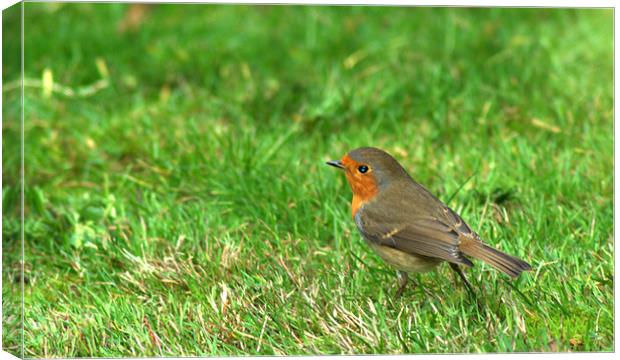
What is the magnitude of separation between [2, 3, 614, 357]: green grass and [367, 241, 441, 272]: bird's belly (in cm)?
12

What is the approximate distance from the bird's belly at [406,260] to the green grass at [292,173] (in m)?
0.12

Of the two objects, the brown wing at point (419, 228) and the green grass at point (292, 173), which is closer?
the green grass at point (292, 173)

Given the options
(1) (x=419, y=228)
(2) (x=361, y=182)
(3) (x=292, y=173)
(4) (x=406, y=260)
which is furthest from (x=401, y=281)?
(3) (x=292, y=173)

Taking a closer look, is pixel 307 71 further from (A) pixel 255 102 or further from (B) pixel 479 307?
(B) pixel 479 307

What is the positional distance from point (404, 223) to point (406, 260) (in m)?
0.20

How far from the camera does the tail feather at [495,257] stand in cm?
470

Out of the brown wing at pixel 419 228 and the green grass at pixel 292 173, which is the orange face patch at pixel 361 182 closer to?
the brown wing at pixel 419 228

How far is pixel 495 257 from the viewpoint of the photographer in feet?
15.9

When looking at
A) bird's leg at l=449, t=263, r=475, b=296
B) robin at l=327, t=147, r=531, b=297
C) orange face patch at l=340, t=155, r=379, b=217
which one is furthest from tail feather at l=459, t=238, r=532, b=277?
orange face patch at l=340, t=155, r=379, b=217

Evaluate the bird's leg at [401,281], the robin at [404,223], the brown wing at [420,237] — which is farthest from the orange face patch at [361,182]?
the bird's leg at [401,281]

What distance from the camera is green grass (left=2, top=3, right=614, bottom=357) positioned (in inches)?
192

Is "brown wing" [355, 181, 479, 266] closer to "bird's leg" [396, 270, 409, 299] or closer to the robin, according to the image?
the robin

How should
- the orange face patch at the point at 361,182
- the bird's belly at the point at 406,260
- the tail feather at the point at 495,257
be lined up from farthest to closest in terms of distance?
the orange face patch at the point at 361,182, the bird's belly at the point at 406,260, the tail feather at the point at 495,257

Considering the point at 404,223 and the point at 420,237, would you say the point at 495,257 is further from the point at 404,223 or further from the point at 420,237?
the point at 404,223
